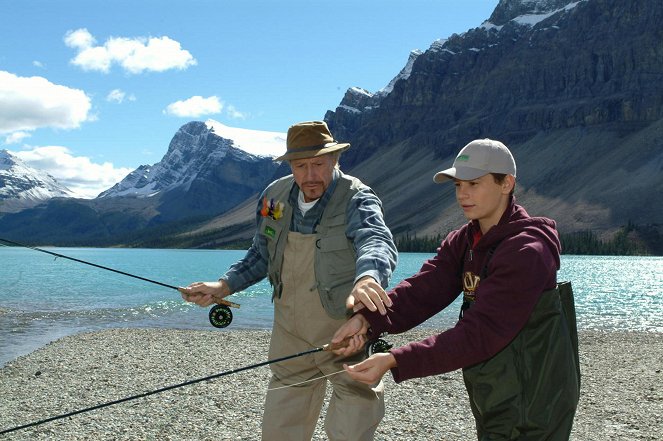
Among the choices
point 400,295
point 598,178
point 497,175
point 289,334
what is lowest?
point 289,334

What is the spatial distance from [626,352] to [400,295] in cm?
2157

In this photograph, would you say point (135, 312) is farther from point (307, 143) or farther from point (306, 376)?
point (307, 143)

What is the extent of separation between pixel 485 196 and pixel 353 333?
108cm

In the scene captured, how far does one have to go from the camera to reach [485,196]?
3.79m

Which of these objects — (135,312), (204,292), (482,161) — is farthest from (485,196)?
(135,312)

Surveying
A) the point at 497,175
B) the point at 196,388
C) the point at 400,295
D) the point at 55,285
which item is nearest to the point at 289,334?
the point at 400,295

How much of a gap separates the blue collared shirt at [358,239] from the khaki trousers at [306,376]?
19cm

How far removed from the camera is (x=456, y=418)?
1208 cm

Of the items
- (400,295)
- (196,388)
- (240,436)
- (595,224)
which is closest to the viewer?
(400,295)

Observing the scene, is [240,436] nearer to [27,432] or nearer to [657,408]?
[27,432]

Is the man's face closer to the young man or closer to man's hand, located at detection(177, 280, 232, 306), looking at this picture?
man's hand, located at detection(177, 280, 232, 306)

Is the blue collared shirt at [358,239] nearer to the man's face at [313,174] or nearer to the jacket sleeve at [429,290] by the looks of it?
the man's face at [313,174]

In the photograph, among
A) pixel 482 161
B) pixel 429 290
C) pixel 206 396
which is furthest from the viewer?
pixel 206 396

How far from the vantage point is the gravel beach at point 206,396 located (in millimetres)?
11070
